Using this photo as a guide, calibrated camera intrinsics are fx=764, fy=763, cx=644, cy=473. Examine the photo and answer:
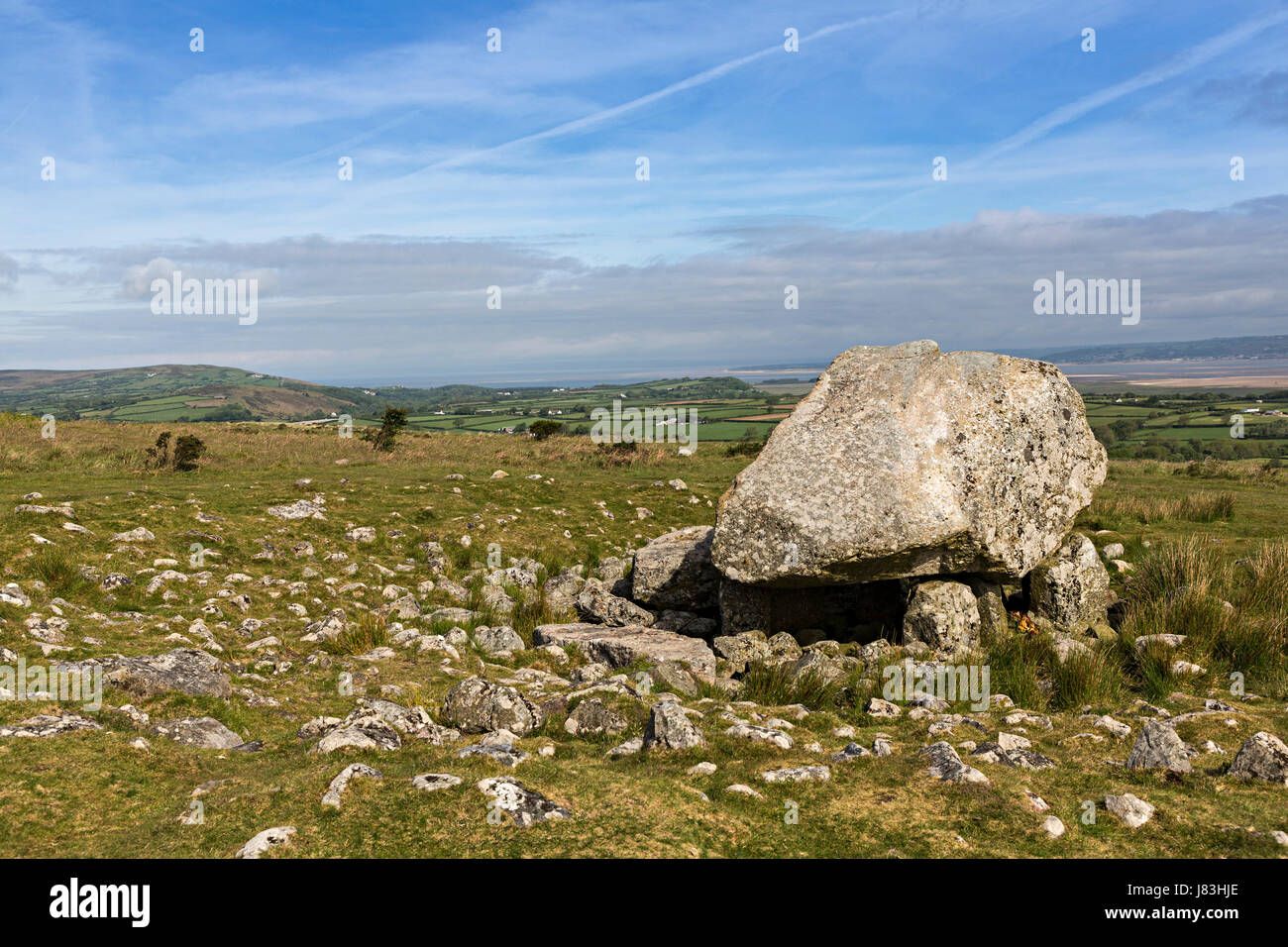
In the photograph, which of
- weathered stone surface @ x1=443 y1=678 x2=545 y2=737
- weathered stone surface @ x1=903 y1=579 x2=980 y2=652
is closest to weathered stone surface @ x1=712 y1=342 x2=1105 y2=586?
weathered stone surface @ x1=903 y1=579 x2=980 y2=652

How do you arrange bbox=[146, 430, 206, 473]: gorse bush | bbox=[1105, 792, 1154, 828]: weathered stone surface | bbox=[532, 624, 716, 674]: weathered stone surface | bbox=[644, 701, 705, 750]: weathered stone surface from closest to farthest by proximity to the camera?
bbox=[1105, 792, 1154, 828]: weathered stone surface
bbox=[644, 701, 705, 750]: weathered stone surface
bbox=[532, 624, 716, 674]: weathered stone surface
bbox=[146, 430, 206, 473]: gorse bush

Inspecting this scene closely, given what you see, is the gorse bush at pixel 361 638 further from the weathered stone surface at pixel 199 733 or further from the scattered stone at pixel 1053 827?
the scattered stone at pixel 1053 827

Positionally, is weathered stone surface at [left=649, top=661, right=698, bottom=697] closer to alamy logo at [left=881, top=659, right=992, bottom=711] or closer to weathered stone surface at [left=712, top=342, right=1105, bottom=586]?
weathered stone surface at [left=712, top=342, right=1105, bottom=586]

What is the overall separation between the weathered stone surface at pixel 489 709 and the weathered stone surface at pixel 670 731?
137 cm

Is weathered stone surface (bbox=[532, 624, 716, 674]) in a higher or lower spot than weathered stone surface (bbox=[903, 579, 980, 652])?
lower

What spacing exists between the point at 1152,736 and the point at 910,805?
2.75m

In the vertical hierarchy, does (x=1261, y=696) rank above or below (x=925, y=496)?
below

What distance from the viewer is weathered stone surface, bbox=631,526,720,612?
14.3 metres
